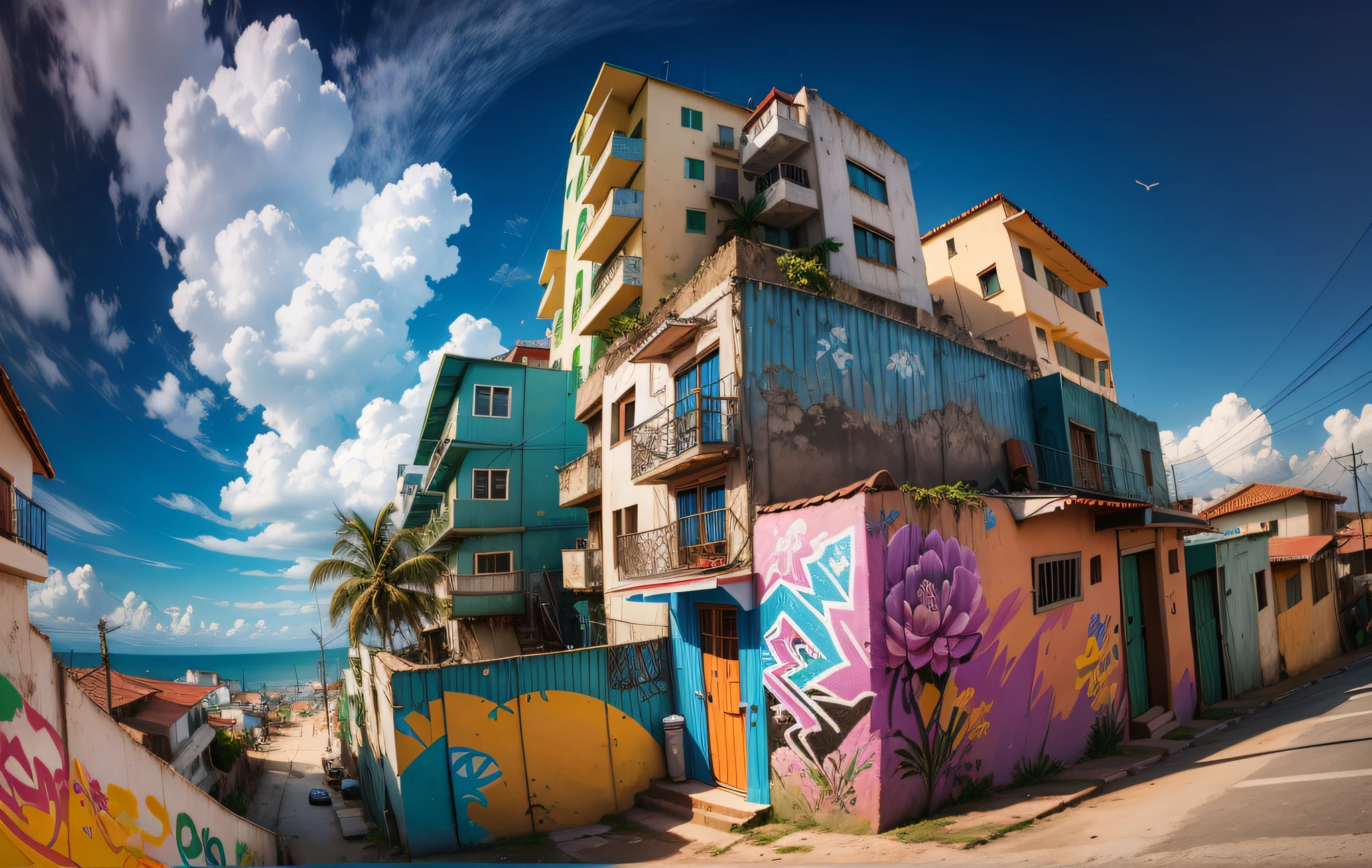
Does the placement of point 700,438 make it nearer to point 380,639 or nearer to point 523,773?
point 523,773

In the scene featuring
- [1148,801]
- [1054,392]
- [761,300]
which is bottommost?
[1148,801]

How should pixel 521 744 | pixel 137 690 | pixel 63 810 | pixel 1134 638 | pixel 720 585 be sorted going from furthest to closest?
pixel 137 690 → pixel 1134 638 → pixel 521 744 → pixel 720 585 → pixel 63 810

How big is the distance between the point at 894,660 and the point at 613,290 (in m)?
14.8

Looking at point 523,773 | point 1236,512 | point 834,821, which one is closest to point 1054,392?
point 834,821

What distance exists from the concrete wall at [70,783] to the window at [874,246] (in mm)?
20398

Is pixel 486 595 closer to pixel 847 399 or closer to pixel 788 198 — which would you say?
pixel 847 399

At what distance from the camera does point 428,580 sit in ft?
78.8

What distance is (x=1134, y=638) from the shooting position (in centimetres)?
1464

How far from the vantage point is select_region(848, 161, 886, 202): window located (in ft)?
70.7

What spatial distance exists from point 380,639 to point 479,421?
29.3 ft

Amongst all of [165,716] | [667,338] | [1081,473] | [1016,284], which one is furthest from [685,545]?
[165,716]

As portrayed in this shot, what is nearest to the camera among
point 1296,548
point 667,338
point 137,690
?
point 667,338

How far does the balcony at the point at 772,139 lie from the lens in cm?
2038

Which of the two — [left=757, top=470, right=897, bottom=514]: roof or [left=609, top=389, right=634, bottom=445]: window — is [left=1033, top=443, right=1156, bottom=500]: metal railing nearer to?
[left=757, top=470, right=897, bottom=514]: roof
